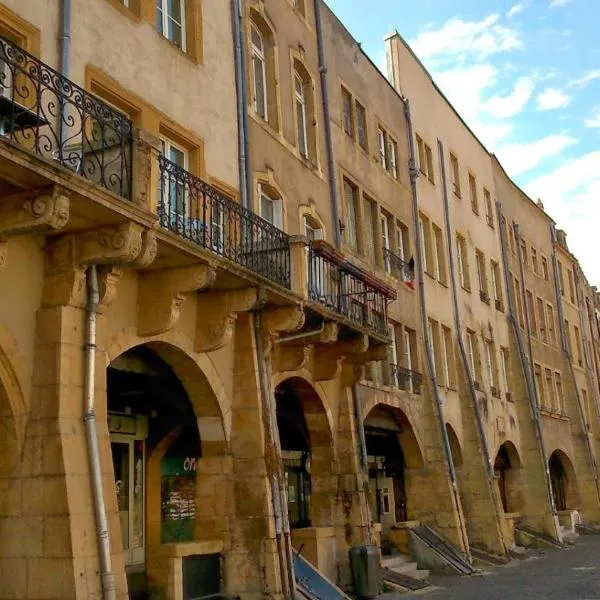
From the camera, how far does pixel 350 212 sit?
62.0 feet

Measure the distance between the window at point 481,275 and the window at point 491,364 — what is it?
1.58 metres

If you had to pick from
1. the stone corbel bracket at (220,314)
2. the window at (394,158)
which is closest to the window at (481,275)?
the window at (394,158)

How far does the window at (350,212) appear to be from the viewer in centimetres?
1841

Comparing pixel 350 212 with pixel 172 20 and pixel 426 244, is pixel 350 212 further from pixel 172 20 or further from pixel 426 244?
pixel 172 20

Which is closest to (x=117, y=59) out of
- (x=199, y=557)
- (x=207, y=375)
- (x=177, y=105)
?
(x=177, y=105)

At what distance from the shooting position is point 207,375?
36.5ft

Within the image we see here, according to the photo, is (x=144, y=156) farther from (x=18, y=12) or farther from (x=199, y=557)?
(x=199, y=557)

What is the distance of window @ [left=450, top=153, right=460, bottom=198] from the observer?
2733cm

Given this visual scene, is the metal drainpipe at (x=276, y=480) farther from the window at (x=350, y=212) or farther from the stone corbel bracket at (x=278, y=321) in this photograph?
the window at (x=350, y=212)

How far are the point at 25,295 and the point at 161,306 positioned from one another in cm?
193

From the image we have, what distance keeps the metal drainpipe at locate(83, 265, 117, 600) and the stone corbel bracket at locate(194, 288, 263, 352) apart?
99.7 inches

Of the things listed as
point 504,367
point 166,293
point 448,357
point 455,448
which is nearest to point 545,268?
point 504,367

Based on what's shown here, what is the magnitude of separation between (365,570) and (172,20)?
978 cm

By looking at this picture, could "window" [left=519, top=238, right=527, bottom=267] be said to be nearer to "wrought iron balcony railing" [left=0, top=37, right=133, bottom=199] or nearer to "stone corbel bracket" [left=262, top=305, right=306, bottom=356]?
"stone corbel bracket" [left=262, top=305, right=306, bottom=356]
